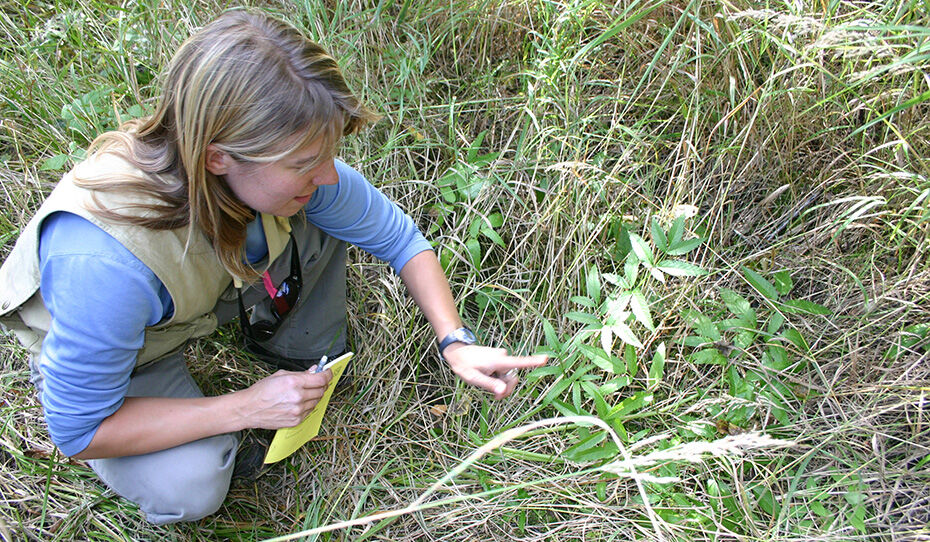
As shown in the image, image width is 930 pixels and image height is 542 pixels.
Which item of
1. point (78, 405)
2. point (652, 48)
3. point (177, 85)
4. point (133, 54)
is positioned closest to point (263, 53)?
point (177, 85)

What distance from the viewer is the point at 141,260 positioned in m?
1.29

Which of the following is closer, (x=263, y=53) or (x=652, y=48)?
(x=263, y=53)

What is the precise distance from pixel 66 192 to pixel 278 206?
1.29 feet

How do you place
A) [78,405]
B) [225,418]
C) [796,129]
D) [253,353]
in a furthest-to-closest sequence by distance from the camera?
[253,353], [796,129], [225,418], [78,405]

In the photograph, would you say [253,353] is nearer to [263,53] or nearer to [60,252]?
[60,252]

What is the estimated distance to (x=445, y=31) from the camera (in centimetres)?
237

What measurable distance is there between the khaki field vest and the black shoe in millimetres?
425

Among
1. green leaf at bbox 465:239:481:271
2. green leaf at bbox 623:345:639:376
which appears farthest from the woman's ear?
green leaf at bbox 623:345:639:376

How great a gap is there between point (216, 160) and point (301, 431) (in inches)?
29.3

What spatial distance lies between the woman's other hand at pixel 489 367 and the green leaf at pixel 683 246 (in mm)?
439

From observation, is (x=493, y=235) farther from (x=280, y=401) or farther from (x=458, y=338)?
(x=280, y=401)

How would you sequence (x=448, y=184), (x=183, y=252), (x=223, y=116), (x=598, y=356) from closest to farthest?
(x=223, y=116) → (x=183, y=252) → (x=598, y=356) → (x=448, y=184)

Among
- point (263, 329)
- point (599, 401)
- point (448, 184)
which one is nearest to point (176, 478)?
point (263, 329)

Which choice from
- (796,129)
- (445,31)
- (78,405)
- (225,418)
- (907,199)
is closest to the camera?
(78,405)
